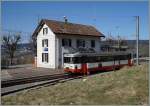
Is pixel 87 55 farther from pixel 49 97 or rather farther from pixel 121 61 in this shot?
pixel 49 97

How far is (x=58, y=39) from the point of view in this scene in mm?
40281

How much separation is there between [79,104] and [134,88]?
3.72m

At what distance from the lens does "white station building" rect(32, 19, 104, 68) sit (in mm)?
40484

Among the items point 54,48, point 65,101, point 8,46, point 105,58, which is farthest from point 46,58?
point 65,101

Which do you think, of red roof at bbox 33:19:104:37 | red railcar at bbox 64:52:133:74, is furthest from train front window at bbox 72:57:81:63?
red roof at bbox 33:19:104:37

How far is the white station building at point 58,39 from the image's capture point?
1594 inches

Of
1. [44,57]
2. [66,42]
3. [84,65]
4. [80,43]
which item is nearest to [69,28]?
[66,42]

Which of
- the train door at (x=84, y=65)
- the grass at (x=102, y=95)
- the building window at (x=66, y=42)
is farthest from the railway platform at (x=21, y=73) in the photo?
the grass at (x=102, y=95)

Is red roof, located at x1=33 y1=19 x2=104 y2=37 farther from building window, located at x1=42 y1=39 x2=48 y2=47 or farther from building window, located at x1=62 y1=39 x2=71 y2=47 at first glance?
building window, located at x1=42 y1=39 x2=48 y2=47

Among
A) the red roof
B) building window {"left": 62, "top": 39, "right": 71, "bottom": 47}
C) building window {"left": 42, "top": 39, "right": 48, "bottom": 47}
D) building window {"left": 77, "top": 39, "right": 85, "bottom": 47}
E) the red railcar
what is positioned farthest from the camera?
building window {"left": 77, "top": 39, "right": 85, "bottom": 47}

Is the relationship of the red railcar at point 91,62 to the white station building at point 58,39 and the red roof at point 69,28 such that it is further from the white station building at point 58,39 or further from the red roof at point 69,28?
the red roof at point 69,28

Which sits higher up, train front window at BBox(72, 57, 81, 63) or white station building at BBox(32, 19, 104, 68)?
white station building at BBox(32, 19, 104, 68)

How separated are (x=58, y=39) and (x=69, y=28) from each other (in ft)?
12.8

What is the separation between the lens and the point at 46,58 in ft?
140
